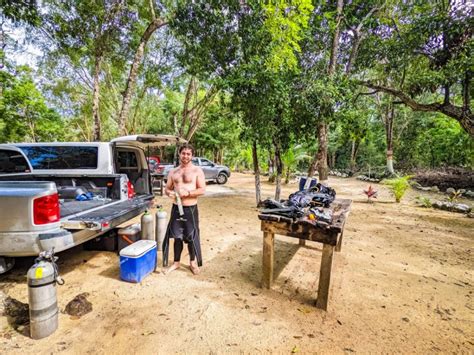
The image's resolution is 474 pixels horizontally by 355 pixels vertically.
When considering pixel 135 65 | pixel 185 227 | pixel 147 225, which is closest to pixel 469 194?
pixel 185 227

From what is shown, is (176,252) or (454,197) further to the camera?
(454,197)

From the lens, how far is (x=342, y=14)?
7.13 metres

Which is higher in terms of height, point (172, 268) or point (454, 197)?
point (454, 197)

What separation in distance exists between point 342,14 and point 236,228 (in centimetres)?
693

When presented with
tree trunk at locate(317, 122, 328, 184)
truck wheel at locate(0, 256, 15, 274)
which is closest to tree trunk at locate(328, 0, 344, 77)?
tree trunk at locate(317, 122, 328, 184)

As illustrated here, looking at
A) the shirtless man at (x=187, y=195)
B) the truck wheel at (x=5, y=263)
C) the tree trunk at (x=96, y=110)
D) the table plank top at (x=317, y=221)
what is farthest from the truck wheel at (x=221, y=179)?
the truck wheel at (x=5, y=263)

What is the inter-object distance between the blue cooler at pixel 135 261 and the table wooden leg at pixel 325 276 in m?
2.17

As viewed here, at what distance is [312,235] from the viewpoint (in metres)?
2.68

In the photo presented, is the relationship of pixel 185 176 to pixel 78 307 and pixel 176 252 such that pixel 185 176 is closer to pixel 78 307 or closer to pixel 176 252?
pixel 176 252

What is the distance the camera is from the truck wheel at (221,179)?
14.6 m

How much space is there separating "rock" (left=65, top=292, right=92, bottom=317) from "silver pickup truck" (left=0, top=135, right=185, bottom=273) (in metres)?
0.57

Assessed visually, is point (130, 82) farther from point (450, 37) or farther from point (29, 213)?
point (450, 37)

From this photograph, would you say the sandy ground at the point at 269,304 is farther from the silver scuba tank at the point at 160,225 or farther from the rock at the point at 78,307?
the silver scuba tank at the point at 160,225

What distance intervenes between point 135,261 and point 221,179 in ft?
38.3
